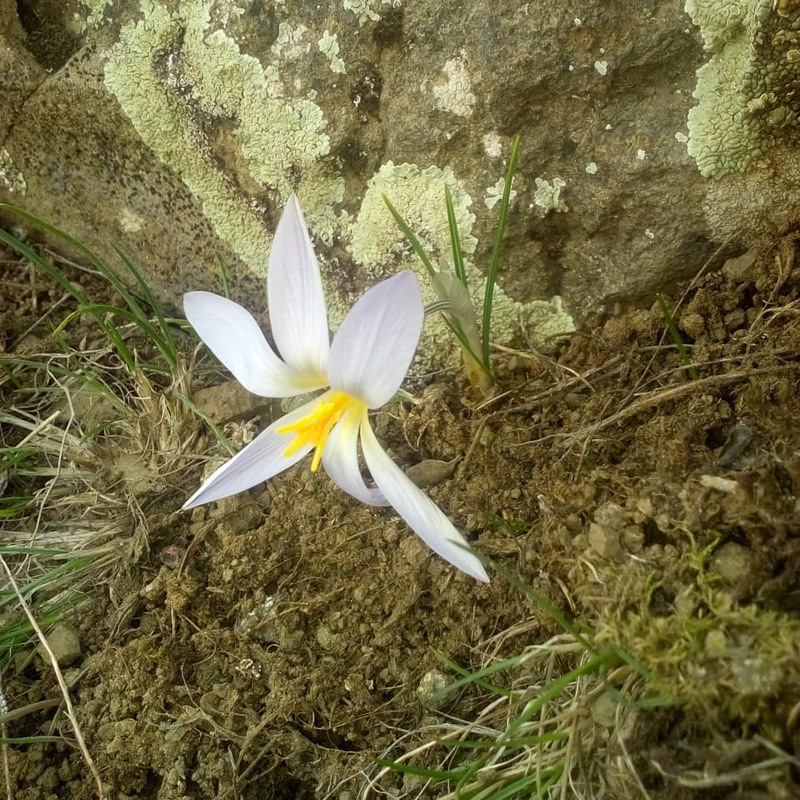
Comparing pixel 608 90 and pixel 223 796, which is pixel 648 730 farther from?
pixel 608 90

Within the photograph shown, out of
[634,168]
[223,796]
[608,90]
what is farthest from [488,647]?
[608,90]

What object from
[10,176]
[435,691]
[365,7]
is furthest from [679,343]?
[10,176]

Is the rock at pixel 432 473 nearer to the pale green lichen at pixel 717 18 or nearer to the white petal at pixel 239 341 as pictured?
the white petal at pixel 239 341

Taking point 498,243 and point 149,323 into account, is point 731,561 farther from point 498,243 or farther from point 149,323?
point 149,323

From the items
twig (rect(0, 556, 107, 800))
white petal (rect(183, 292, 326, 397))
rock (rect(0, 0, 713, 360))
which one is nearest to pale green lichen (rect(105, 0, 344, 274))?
rock (rect(0, 0, 713, 360))

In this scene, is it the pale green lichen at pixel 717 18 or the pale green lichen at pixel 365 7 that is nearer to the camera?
the pale green lichen at pixel 717 18

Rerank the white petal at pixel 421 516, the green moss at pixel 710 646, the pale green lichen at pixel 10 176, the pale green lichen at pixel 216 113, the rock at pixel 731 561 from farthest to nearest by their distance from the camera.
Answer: the pale green lichen at pixel 10 176
the pale green lichen at pixel 216 113
the white petal at pixel 421 516
the rock at pixel 731 561
the green moss at pixel 710 646

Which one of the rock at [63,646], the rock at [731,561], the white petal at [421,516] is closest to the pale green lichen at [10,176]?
the rock at [63,646]
